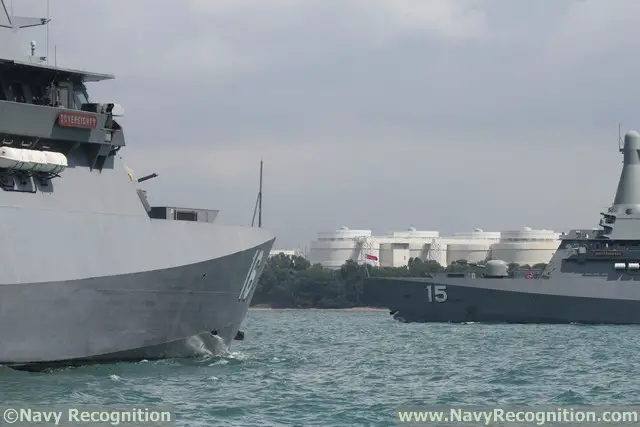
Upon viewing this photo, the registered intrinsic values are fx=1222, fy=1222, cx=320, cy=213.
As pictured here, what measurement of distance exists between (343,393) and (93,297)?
153 inches

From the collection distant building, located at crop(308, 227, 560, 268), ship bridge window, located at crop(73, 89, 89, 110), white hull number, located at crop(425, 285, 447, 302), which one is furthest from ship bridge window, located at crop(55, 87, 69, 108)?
distant building, located at crop(308, 227, 560, 268)

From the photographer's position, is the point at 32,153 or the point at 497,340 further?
the point at 497,340

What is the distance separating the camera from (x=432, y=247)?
112m

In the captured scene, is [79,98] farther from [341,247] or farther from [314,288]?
[341,247]

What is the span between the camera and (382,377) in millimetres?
20109

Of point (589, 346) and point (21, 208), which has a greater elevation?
point (21, 208)

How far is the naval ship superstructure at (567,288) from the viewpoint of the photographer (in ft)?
172

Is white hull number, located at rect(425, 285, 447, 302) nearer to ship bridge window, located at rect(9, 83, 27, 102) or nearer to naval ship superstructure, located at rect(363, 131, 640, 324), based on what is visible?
naval ship superstructure, located at rect(363, 131, 640, 324)

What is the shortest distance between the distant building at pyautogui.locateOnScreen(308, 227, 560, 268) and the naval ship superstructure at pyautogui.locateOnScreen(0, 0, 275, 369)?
3366 inches

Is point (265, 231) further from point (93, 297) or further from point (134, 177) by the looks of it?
point (93, 297)

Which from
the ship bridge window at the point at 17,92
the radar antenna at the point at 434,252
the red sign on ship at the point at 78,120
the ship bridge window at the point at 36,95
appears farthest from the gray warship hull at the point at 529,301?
the radar antenna at the point at 434,252

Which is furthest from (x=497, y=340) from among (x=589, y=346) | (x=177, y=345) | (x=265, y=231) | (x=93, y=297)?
(x=93, y=297)

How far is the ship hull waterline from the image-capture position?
16859mm

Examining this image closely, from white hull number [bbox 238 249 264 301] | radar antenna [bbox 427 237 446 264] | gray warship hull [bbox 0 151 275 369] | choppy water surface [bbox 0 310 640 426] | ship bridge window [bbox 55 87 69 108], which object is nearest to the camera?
choppy water surface [bbox 0 310 640 426]
